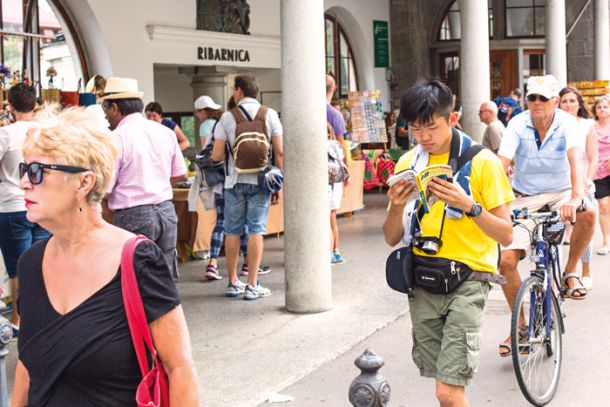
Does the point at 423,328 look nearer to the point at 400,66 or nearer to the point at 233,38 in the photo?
the point at 233,38

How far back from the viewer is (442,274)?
4332 mm

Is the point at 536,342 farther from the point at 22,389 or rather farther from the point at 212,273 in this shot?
the point at 212,273

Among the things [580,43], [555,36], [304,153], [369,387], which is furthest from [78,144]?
[580,43]

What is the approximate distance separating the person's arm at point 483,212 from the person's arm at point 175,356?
5.74 feet

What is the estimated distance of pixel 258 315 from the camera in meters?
7.98

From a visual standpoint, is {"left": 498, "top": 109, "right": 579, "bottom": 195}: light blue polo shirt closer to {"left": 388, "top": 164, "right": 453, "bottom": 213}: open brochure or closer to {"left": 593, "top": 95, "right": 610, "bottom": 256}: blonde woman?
{"left": 388, "top": 164, "right": 453, "bottom": 213}: open brochure

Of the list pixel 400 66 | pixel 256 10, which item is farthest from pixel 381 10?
pixel 256 10

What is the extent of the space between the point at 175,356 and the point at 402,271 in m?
1.98

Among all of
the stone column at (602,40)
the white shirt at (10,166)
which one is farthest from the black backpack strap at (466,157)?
the stone column at (602,40)

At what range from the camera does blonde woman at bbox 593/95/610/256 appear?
10414 mm

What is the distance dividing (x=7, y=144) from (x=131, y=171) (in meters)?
1.04

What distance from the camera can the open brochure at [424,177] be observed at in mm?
4137

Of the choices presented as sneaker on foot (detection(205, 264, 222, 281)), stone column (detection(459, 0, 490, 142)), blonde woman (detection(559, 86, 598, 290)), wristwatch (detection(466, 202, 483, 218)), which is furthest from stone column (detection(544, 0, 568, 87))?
wristwatch (detection(466, 202, 483, 218))

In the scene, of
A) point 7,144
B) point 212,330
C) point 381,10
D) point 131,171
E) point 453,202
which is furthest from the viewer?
point 381,10
